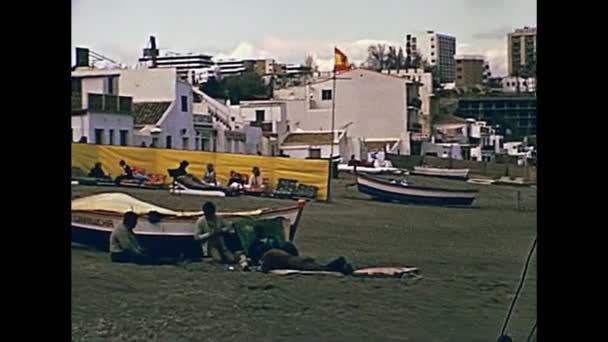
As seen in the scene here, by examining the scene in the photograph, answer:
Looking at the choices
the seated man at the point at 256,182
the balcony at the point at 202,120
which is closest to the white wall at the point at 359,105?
the balcony at the point at 202,120

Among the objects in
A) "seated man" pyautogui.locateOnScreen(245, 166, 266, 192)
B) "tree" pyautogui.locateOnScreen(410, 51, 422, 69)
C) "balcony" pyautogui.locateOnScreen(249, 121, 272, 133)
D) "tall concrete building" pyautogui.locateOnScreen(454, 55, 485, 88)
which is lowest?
"seated man" pyautogui.locateOnScreen(245, 166, 266, 192)

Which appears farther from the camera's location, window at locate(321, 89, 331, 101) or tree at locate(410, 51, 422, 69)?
window at locate(321, 89, 331, 101)

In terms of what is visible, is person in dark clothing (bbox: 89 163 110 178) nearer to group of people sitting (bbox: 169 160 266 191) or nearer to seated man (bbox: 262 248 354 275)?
group of people sitting (bbox: 169 160 266 191)

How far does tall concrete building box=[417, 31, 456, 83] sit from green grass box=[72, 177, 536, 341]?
3.39ft

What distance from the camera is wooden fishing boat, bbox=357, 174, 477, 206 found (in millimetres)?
4949

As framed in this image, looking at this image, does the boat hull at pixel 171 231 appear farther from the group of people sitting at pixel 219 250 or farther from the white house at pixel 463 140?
the white house at pixel 463 140

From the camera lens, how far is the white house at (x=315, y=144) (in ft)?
14.6

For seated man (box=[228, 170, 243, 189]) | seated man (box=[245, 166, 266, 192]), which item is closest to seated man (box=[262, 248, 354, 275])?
seated man (box=[245, 166, 266, 192])

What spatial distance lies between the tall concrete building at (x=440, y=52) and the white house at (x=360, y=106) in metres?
0.18

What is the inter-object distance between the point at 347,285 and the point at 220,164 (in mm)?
1331

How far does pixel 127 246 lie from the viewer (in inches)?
205

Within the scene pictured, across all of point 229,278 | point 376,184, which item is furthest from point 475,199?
point 229,278

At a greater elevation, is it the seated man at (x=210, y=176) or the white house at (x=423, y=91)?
the white house at (x=423, y=91)
